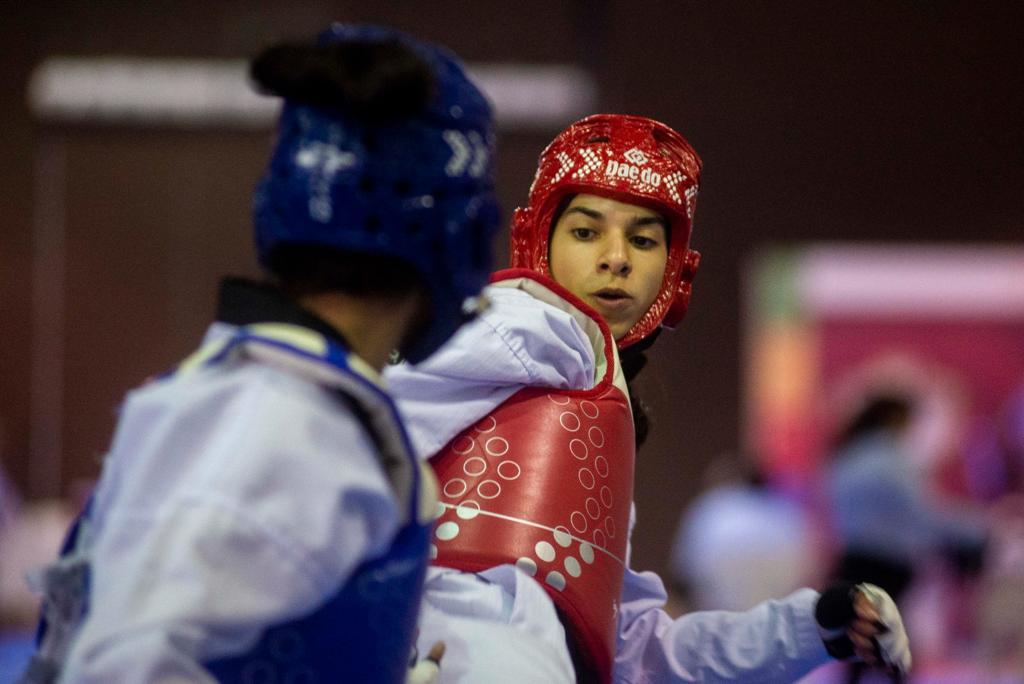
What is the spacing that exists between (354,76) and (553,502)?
2.78ft

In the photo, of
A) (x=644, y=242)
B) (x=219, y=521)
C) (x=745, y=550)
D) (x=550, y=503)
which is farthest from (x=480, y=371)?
(x=745, y=550)

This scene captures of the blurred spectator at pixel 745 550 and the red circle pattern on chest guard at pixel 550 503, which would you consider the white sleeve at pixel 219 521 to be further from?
the blurred spectator at pixel 745 550

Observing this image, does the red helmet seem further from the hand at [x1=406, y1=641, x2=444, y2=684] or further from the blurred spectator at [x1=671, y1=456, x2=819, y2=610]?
the blurred spectator at [x1=671, y1=456, x2=819, y2=610]

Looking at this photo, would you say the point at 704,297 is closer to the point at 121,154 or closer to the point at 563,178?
the point at 121,154

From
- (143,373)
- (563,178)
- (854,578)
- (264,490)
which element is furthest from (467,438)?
(143,373)

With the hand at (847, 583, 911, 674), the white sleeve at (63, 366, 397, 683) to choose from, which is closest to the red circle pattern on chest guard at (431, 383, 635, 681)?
the hand at (847, 583, 911, 674)

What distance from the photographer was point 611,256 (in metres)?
2.44

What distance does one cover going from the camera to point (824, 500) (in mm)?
9648

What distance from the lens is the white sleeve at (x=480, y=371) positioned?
205cm

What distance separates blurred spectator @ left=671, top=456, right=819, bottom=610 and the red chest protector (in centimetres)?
550

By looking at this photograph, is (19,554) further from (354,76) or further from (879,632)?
(354,76)

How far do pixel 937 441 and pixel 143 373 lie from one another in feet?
19.4

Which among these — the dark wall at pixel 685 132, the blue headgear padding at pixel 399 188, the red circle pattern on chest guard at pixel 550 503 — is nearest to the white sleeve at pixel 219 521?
the blue headgear padding at pixel 399 188

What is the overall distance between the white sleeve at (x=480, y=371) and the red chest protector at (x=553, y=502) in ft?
0.10
